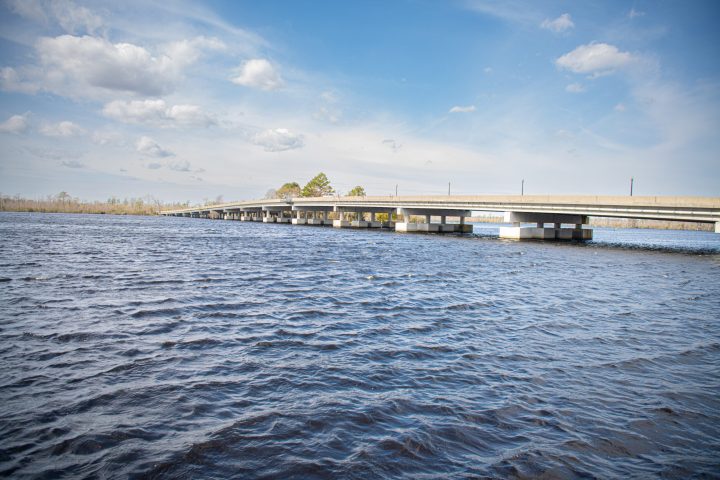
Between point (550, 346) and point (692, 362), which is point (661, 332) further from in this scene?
point (550, 346)

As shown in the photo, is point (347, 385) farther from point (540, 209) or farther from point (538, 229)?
point (538, 229)

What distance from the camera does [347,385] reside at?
8930 millimetres

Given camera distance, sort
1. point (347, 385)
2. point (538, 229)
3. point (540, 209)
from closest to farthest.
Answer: point (347, 385)
point (540, 209)
point (538, 229)

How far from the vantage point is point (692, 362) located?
37.1ft

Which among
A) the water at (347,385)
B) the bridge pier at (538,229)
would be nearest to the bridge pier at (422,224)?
the bridge pier at (538,229)

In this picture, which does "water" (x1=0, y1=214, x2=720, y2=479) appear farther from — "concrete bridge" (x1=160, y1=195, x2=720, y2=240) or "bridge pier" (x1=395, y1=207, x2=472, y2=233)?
"bridge pier" (x1=395, y1=207, x2=472, y2=233)

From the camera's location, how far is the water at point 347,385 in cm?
625

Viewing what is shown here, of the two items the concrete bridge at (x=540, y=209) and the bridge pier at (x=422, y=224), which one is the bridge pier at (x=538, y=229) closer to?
the concrete bridge at (x=540, y=209)

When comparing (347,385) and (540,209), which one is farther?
(540,209)

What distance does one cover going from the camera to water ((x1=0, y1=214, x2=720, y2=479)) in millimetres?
6254

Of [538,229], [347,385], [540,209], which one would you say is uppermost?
[540,209]

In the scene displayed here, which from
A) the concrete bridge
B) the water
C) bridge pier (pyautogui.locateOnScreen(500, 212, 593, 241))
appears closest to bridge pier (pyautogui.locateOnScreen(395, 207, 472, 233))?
the concrete bridge

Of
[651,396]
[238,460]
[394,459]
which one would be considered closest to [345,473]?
[394,459]

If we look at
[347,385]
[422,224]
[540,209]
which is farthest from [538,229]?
[347,385]
